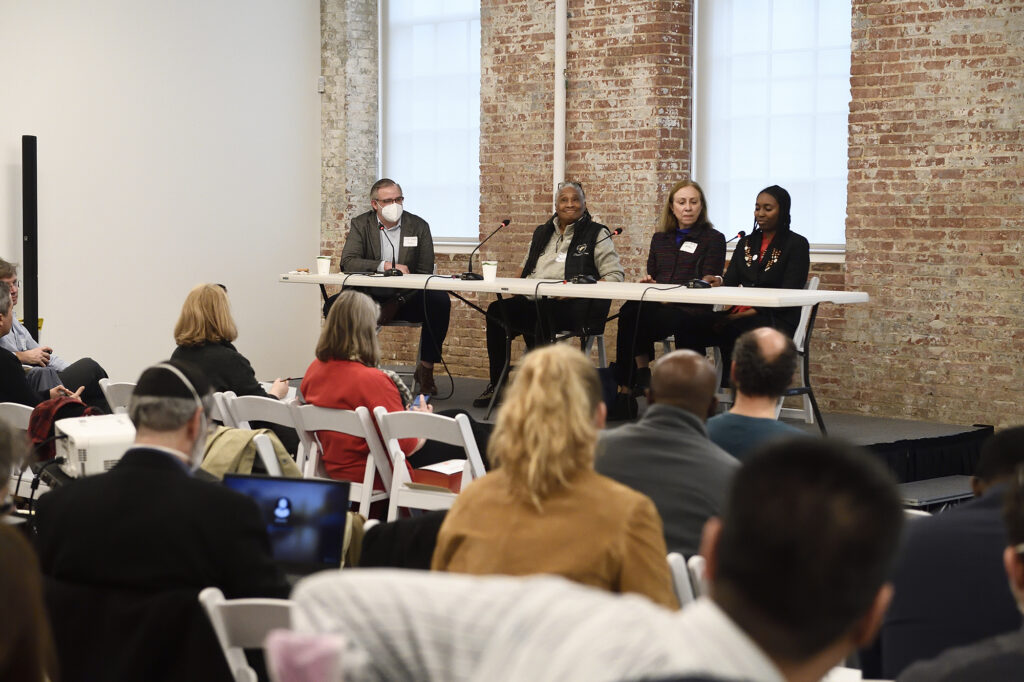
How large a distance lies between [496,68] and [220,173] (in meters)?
2.29

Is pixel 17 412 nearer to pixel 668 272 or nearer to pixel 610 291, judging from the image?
pixel 610 291

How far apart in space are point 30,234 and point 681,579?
6.60 m

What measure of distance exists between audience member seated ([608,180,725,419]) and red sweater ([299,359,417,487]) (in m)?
2.48

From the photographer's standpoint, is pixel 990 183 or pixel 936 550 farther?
pixel 990 183

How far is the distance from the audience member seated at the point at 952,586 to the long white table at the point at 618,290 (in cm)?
358

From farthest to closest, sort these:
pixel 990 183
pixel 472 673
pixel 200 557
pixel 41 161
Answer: pixel 41 161
pixel 990 183
pixel 200 557
pixel 472 673

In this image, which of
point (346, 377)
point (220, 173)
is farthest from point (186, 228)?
point (346, 377)

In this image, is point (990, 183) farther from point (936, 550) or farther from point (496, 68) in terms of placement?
point (936, 550)

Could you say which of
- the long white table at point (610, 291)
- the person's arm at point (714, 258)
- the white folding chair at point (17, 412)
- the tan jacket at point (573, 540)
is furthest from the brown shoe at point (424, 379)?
the tan jacket at point (573, 540)

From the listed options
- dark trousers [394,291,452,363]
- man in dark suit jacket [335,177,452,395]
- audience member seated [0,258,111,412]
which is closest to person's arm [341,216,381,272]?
man in dark suit jacket [335,177,452,395]

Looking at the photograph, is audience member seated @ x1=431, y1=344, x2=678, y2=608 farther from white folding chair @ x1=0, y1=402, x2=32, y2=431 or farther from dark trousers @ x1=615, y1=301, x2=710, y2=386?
dark trousers @ x1=615, y1=301, x2=710, y2=386

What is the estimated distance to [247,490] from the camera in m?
2.68

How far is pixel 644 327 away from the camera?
7004mm

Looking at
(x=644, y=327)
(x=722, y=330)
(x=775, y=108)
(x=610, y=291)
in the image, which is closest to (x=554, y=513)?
(x=610, y=291)
